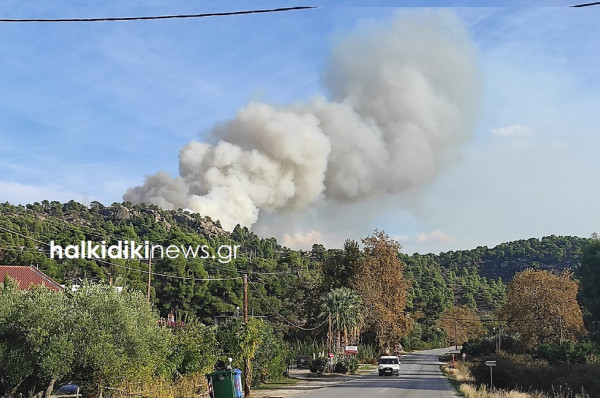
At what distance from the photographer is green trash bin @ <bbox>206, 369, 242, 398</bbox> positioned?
2355 cm

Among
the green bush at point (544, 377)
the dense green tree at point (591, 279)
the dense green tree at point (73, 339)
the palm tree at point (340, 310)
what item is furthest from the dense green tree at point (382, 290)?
the dense green tree at point (73, 339)

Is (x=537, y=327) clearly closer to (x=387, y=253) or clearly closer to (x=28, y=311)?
(x=387, y=253)

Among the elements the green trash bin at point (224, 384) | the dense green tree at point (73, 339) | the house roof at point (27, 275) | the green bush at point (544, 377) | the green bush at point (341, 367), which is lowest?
the green bush at point (341, 367)

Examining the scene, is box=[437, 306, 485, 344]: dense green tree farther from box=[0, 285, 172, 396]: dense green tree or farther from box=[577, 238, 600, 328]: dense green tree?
box=[0, 285, 172, 396]: dense green tree

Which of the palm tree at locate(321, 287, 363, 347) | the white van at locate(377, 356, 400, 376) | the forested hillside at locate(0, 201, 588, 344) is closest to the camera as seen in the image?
the white van at locate(377, 356, 400, 376)

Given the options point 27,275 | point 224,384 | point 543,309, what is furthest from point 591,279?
point 224,384

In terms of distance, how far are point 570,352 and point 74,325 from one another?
45208 millimetres

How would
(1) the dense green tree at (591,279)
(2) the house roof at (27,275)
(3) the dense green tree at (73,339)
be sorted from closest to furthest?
(3) the dense green tree at (73,339) < (2) the house roof at (27,275) < (1) the dense green tree at (591,279)

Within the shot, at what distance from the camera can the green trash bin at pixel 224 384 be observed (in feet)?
77.3

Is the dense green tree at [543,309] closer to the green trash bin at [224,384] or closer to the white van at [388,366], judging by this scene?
the white van at [388,366]

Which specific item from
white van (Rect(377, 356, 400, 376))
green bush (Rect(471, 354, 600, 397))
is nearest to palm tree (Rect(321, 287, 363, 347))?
white van (Rect(377, 356, 400, 376))

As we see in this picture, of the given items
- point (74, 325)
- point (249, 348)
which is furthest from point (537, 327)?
point (74, 325)

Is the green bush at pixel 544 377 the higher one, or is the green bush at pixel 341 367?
the green bush at pixel 544 377

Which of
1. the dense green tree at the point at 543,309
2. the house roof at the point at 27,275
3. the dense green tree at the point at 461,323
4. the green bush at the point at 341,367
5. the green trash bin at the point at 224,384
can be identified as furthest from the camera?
the dense green tree at the point at 461,323
